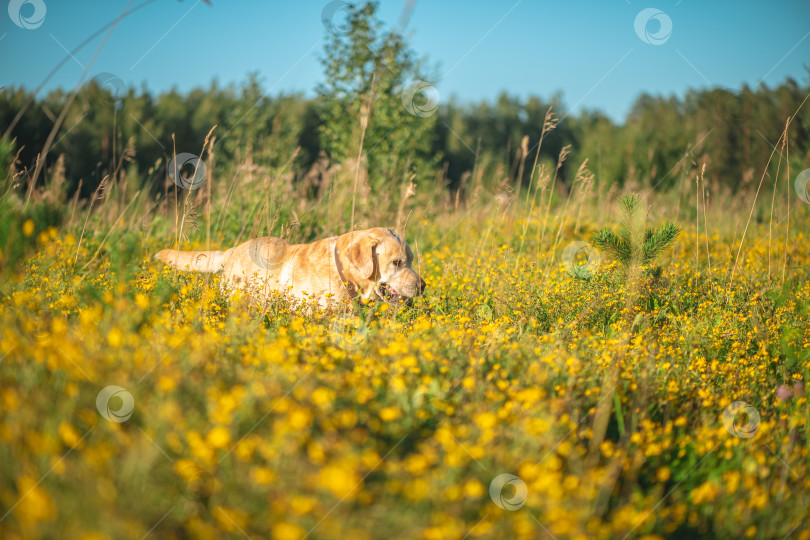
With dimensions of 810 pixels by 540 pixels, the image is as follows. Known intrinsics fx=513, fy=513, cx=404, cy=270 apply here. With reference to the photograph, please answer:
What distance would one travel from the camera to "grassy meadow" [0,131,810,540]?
1.73 m

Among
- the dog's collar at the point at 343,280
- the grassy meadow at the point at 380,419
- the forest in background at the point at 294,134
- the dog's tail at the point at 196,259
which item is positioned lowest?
the grassy meadow at the point at 380,419

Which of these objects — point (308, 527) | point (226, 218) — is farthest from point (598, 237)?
point (226, 218)

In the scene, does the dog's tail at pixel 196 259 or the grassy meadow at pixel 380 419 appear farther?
the dog's tail at pixel 196 259

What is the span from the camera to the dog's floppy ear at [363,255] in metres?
4.88

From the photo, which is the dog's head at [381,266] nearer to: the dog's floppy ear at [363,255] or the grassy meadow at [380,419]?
the dog's floppy ear at [363,255]

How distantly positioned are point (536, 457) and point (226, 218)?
5964 mm

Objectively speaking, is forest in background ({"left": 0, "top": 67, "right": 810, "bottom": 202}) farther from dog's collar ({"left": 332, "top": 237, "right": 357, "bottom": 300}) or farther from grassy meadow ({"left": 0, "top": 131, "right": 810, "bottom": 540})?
grassy meadow ({"left": 0, "top": 131, "right": 810, "bottom": 540})

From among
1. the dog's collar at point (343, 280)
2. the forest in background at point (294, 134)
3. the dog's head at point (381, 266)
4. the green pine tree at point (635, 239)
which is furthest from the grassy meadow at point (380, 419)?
the forest in background at point (294, 134)

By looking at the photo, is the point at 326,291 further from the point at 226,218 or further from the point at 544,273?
the point at 226,218

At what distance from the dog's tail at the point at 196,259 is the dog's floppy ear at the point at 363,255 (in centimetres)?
153

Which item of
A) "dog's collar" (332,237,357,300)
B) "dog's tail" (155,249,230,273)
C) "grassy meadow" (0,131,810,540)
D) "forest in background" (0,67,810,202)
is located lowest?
"grassy meadow" (0,131,810,540)

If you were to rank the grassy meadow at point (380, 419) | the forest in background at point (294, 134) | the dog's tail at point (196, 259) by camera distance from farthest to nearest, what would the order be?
the forest in background at point (294, 134) < the dog's tail at point (196, 259) < the grassy meadow at point (380, 419)

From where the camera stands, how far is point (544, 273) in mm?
5422

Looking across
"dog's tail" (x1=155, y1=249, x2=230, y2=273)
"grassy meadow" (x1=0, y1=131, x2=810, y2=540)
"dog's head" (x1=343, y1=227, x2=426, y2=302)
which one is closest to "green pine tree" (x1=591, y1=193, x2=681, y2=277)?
"grassy meadow" (x1=0, y1=131, x2=810, y2=540)
